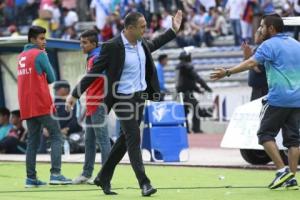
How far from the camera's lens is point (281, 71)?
39.4ft

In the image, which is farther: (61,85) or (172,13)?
(172,13)

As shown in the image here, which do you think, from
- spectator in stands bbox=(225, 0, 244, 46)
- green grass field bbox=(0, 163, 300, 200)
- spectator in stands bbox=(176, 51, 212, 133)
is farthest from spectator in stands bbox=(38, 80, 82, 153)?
spectator in stands bbox=(225, 0, 244, 46)

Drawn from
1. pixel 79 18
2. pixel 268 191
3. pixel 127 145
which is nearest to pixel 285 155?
pixel 268 191

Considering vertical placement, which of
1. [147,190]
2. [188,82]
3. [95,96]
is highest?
[95,96]

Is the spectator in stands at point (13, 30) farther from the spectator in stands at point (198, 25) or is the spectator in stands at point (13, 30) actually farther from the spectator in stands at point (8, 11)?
the spectator in stands at point (198, 25)

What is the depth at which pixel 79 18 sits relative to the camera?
3822cm

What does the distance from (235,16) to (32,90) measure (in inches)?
656

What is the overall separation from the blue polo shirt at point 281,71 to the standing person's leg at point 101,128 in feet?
6.98

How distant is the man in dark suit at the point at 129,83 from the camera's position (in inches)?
446

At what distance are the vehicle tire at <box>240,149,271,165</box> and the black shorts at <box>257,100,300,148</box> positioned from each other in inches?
156

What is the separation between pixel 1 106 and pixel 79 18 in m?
17.1

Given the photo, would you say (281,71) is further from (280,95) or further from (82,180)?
(82,180)

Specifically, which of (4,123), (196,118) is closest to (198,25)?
(196,118)

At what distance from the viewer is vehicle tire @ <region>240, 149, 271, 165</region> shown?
1619cm
